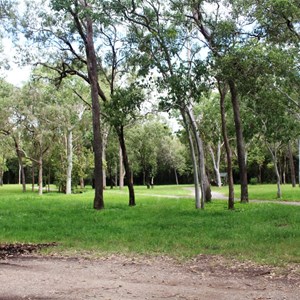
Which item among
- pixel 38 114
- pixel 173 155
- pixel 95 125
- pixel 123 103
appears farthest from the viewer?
pixel 173 155

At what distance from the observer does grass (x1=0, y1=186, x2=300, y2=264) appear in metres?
10.3

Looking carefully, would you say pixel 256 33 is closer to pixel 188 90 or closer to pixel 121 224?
pixel 188 90

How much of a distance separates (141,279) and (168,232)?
19.1 ft

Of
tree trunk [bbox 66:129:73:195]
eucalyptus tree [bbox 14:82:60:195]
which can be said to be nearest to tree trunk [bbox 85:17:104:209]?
eucalyptus tree [bbox 14:82:60:195]

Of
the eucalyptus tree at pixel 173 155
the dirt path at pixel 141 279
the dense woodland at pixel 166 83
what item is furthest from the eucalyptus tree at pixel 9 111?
the eucalyptus tree at pixel 173 155

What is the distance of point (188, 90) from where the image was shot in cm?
1691

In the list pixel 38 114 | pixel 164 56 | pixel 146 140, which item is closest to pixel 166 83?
pixel 164 56

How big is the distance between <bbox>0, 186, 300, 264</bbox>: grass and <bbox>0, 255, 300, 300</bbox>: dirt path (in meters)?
0.99

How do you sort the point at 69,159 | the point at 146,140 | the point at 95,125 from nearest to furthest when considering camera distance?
the point at 95,125 → the point at 69,159 → the point at 146,140

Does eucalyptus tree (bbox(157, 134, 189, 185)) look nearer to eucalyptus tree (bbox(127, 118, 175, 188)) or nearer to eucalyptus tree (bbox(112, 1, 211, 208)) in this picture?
eucalyptus tree (bbox(127, 118, 175, 188))

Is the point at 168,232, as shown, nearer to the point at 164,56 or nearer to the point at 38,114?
the point at 164,56

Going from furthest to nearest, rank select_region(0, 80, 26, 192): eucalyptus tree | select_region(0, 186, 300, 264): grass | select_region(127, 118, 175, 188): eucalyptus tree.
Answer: select_region(127, 118, 175, 188): eucalyptus tree
select_region(0, 80, 26, 192): eucalyptus tree
select_region(0, 186, 300, 264): grass

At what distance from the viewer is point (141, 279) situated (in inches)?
293

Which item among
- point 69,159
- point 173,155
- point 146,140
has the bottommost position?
point 69,159
